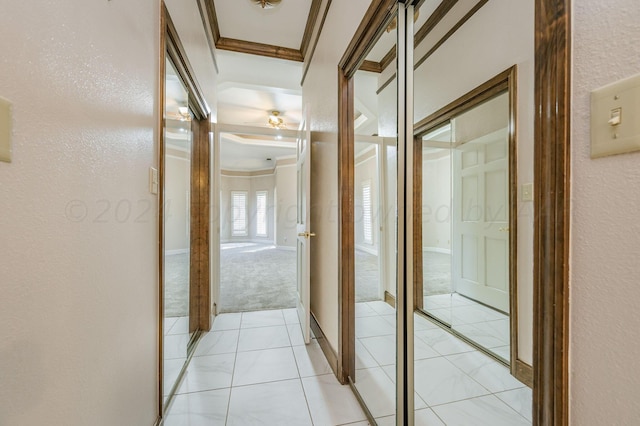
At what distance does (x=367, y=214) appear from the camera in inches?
80.6

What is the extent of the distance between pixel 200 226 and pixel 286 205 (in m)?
6.17

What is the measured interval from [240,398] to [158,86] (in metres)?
1.76

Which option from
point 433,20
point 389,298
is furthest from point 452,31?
point 389,298

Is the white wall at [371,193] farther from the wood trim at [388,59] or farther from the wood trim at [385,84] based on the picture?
the wood trim at [388,59]

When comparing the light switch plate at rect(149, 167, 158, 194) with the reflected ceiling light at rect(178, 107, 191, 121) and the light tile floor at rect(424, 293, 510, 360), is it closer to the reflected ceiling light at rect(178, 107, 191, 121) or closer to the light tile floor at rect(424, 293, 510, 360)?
the reflected ceiling light at rect(178, 107, 191, 121)

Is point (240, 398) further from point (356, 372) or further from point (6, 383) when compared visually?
point (6, 383)

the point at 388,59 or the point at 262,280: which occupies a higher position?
the point at 388,59

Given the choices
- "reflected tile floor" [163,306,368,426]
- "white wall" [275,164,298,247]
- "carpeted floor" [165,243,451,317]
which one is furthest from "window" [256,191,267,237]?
"reflected tile floor" [163,306,368,426]

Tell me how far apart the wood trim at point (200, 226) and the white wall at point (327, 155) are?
1.01 meters

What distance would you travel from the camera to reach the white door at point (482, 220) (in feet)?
3.00

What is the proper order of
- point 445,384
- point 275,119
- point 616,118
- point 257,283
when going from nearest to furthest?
point 616,118 < point 445,384 < point 257,283 < point 275,119

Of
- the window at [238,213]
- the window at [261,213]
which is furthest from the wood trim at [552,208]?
the window at [238,213]

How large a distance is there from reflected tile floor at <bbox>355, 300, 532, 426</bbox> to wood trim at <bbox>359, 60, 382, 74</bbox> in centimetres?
140

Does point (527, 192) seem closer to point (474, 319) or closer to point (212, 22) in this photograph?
point (474, 319)
